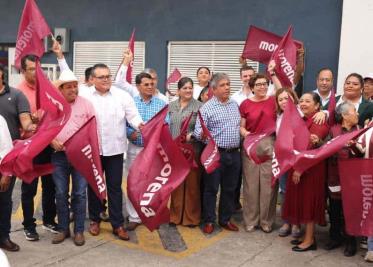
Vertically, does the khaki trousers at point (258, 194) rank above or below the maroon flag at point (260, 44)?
below

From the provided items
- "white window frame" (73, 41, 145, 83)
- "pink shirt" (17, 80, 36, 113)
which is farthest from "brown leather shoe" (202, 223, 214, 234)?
"white window frame" (73, 41, 145, 83)

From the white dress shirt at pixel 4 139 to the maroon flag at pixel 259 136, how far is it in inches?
100

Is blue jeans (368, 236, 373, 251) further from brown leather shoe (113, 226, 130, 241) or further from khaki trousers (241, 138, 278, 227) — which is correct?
brown leather shoe (113, 226, 130, 241)

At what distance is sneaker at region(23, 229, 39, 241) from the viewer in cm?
550

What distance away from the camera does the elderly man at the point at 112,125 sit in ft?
18.1

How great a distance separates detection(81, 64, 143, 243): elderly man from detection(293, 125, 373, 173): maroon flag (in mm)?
1765

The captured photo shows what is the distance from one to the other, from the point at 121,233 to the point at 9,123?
1735 millimetres

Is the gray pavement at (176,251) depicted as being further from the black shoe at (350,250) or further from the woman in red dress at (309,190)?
the woman in red dress at (309,190)

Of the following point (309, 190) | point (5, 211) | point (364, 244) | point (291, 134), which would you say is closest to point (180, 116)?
point (291, 134)

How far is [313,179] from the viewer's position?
5262 millimetres

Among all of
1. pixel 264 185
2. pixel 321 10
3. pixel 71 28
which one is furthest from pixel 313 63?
pixel 71 28

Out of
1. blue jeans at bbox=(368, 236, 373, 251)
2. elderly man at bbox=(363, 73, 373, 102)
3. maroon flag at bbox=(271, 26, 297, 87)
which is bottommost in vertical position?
blue jeans at bbox=(368, 236, 373, 251)

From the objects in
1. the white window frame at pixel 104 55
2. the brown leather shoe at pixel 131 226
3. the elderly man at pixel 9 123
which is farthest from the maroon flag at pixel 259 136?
the white window frame at pixel 104 55

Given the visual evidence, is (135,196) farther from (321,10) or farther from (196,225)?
(321,10)
